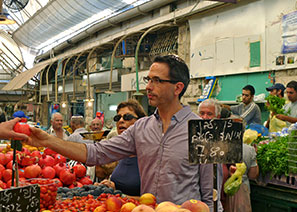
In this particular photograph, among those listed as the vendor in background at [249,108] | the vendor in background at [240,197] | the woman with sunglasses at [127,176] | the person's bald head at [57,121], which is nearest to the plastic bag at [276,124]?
the vendor in background at [249,108]

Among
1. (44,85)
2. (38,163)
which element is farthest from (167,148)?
(44,85)

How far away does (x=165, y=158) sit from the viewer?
2.19 meters

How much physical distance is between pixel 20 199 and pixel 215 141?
105 centimetres

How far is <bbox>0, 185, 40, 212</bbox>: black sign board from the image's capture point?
4.28 feet

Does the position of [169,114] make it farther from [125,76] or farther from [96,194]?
[125,76]

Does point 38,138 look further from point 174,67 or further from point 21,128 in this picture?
point 174,67

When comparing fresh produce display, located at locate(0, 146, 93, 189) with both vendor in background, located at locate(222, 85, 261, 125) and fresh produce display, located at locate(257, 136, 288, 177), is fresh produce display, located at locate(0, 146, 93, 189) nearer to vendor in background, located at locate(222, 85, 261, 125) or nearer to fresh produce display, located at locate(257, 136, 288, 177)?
fresh produce display, located at locate(257, 136, 288, 177)

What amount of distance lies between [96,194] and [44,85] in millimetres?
17979

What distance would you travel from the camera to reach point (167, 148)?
2.20 metres

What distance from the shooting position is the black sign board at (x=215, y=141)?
179 centimetres

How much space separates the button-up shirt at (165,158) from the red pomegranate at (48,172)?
31.6 inches

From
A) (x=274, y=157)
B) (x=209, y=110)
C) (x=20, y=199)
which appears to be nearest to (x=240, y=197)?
(x=274, y=157)

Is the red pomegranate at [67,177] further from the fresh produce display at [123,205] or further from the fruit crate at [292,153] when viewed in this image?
the fruit crate at [292,153]

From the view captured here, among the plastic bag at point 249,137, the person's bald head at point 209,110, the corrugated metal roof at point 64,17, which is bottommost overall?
the plastic bag at point 249,137
